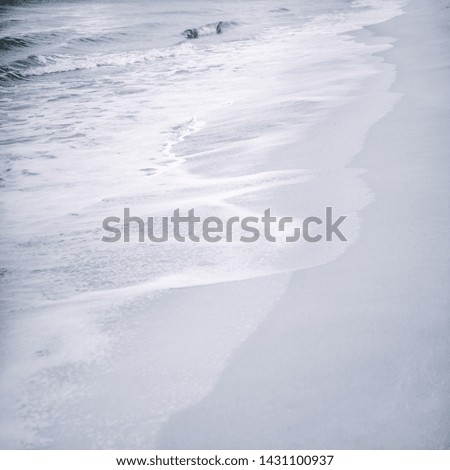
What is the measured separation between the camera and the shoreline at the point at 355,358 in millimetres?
1167

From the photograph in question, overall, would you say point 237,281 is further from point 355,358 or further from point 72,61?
point 72,61

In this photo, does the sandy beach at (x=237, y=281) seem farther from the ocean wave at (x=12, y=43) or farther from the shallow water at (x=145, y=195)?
the ocean wave at (x=12, y=43)

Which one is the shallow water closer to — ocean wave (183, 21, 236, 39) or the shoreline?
the shoreline

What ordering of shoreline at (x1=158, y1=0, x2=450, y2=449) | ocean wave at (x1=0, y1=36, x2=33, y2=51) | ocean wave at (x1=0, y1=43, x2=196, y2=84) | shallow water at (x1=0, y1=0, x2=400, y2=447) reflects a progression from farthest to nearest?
ocean wave at (x1=0, y1=36, x2=33, y2=51)
ocean wave at (x1=0, y1=43, x2=196, y2=84)
shallow water at (x1=0, y1=0, x2=400, y2=447)
shoreline at (x1=158, y1=0, x2=450, y2=449)

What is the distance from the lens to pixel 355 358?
1.36 m

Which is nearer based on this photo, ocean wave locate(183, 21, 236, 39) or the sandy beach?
the sandy beach

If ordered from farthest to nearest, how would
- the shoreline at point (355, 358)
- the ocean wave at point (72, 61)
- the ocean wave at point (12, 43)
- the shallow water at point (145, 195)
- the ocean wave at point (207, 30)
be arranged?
the ocean wave at point (207, 30) < the ocean wave at point (12, 43) < the ocean wave at point (72, 61) < the shallow water at point (145, 195) < the shoreline at point (355, 358)

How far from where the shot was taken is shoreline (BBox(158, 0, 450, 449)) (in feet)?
3.83

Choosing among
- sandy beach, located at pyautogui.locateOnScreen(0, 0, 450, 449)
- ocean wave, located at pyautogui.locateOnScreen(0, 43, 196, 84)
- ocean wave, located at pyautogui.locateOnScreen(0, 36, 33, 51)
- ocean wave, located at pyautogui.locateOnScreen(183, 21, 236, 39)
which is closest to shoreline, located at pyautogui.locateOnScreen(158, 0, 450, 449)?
sandy beach, located at pyautogui.locateOnScreen(0, 0, 450, 449)

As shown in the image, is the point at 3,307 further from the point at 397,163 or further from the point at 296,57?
the point at 296,57

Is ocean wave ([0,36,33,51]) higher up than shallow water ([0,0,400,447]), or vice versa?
ocean wave ([0,36,33,51])

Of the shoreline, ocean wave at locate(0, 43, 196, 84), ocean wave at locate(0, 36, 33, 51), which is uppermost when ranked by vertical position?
ocean wave at locate(0, 36, 33, 51)

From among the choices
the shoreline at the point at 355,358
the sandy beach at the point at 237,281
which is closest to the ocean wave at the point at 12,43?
the sandy beach at the point at 237,281

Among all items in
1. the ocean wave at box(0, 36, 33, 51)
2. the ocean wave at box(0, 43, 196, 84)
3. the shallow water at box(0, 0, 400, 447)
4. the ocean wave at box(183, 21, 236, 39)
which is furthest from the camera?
the ocean wave at box(183, 21, 236, 39)
